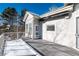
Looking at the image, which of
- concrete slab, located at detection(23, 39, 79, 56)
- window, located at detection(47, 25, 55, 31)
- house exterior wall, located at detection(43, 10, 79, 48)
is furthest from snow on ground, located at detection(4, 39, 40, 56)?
window, located at detection(47, 25, 55, 31)

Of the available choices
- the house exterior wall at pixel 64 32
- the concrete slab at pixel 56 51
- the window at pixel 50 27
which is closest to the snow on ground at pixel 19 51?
the concrete slab at pixel 56 51

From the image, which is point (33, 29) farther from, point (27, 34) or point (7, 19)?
point (7, 19)

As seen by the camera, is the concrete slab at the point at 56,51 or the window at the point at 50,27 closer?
the concrete slab at the point at 56,51

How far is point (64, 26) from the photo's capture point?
33.2 ft

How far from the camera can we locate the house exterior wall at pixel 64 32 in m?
8.65

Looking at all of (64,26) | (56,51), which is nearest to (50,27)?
(64,26)

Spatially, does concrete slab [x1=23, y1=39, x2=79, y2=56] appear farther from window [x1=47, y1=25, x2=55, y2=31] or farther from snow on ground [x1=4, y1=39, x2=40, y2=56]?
window [x1=47, y1=25, x2=55, y2=31]

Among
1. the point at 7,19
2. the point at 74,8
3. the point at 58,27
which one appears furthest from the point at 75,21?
the point at 7,19

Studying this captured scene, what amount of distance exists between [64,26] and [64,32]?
418 millimetres

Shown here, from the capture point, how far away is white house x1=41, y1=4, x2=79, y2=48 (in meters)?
8.34

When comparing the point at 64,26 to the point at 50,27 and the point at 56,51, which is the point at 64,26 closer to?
the point at 56,51

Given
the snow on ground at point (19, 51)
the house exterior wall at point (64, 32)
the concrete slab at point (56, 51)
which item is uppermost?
the house exterior wall at point (64, 32)

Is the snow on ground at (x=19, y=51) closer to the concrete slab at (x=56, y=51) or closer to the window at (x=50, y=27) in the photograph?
the concrete slab at (x=56, y=51)

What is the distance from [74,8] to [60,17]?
2409 mm
